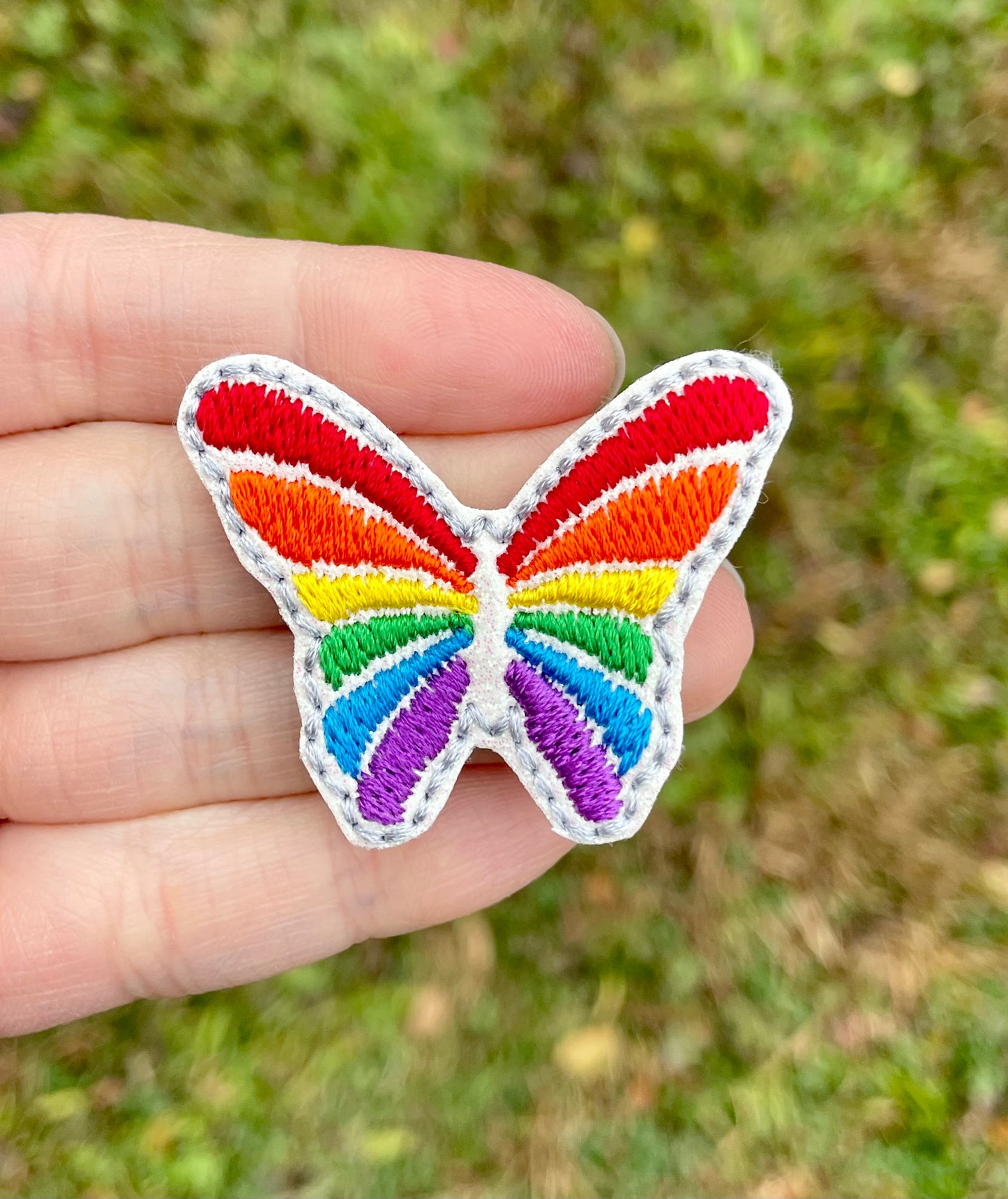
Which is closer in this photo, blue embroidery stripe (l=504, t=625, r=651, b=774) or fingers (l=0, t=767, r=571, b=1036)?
blue embroidery stripe (l=504, t=625, r=651, b=774)

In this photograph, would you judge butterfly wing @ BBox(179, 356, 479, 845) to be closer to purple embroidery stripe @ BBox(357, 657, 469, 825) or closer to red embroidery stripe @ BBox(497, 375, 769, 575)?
purple embroidery stripe @ BBox(357, 657, 469, 825)

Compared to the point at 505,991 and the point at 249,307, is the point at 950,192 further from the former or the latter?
the point at 505,991

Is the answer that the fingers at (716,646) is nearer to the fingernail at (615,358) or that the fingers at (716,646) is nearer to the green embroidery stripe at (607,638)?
the green embroidery stripe at (607,638)

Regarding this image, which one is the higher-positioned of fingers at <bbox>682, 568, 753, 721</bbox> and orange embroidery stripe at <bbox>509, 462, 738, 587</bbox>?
orange embroidery stripe at <bbox>509, 462, 738, 587</bbox>

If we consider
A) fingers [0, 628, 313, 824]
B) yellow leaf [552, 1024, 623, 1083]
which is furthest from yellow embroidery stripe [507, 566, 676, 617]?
yellow leaf [552, 1024, 623, 1083]

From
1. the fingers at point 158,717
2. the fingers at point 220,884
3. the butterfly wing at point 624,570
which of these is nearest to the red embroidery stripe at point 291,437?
the butterfly wing at point 624,570

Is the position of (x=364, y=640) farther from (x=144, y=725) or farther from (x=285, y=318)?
(x=285, y=318)

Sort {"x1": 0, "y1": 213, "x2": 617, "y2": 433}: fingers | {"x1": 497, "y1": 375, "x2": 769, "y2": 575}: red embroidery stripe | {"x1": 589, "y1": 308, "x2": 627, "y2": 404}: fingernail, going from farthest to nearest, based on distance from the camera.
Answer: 1. {"x1": 589, "y1": 308, "x2": 627, "y2": 404}: fingernail
2. {"x1": 0, "y1": 213, "x2": 617, "y2": 433}: fingers
3. {"x1": 497, "y1": 375, "x2": 769, "y2": 575}: red embroidery stripe

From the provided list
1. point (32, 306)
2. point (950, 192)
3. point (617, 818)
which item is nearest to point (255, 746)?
point (617, 818)
